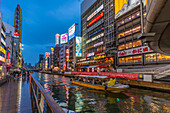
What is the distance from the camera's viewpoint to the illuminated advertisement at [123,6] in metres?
50.3

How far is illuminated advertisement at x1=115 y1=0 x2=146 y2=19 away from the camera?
50.3 meters

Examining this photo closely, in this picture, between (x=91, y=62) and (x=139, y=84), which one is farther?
(x=91, y=62)

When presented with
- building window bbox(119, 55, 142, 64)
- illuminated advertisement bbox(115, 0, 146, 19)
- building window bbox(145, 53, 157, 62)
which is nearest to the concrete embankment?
building window bbox(145, 53, 157, 62)

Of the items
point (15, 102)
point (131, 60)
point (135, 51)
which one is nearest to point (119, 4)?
point (135, 51)

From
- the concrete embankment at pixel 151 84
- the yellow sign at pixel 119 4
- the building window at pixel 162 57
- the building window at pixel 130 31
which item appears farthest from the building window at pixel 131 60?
the yellow sign at pixel 119 4

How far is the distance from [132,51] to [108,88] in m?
30.2

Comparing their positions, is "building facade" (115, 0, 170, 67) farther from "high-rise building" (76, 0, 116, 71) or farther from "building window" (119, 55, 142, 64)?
"high-rise building" (76, 0, 116, 71)

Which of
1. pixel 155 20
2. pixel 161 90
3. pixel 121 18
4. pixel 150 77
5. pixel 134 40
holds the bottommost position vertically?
pixel 161 90

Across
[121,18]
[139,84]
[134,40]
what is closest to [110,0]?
[121,18]

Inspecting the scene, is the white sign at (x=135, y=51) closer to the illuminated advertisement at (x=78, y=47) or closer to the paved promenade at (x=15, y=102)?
the illuminated advertisement at (x=78, y=47)

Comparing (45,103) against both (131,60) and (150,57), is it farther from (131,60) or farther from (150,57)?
(131,60)

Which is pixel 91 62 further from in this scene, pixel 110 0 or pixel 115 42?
pixel 110 0

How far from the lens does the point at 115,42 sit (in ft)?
194

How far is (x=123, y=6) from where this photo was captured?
5438cm
